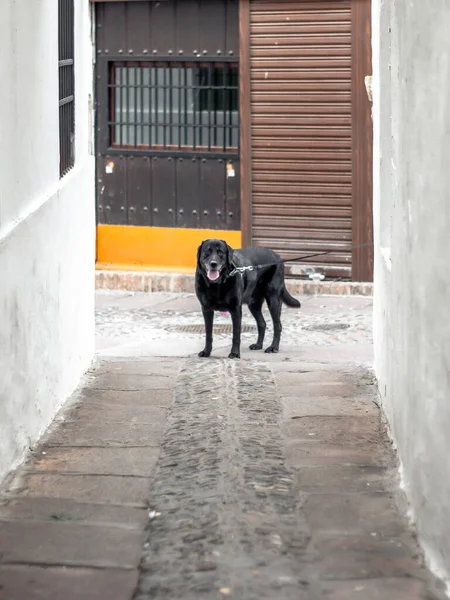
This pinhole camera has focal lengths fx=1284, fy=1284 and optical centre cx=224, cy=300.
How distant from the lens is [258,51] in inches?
560

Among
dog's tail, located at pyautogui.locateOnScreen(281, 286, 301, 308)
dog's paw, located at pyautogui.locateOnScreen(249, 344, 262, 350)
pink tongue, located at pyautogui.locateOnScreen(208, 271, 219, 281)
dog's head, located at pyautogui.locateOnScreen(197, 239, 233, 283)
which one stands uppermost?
dog's head, located at pyautogui.locateOnScreen(197, 239, 233, 283)

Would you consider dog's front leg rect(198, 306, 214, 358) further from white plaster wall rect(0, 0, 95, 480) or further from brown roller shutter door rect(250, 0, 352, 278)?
brown roller shutter door rect(250, 0, 352, 278)

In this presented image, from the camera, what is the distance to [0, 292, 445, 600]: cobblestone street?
5000 millimetres

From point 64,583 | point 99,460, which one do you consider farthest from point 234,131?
point 64,583

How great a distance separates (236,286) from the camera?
10.6m

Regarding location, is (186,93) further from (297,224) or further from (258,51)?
(297,224)

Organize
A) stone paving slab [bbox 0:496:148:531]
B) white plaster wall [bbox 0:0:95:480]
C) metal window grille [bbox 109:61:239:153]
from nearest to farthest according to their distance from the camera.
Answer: stone paving slab [bbox 0:496:148:531] < white plaster wall [bbox 0:0:95:480] < metal window grille [bbox 109:61:239:153]

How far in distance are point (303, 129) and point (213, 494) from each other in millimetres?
8824

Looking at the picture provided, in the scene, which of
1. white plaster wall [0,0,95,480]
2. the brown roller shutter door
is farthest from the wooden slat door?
white plaster wall [0,0,95,480]

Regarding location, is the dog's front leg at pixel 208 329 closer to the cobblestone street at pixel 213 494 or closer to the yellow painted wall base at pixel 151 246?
the cobblestone street at pixel 213 494

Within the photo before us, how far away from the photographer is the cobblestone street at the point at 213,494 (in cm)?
500

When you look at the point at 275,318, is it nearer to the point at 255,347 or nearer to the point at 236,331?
the point at 255,347

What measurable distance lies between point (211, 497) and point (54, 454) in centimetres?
132

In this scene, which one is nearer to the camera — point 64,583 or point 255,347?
point 64,583
